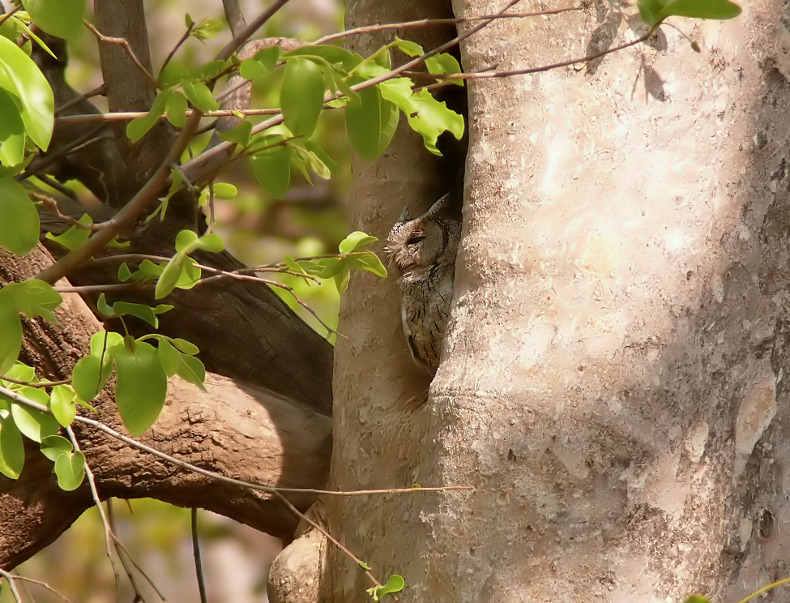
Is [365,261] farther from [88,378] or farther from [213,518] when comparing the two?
[213,518]

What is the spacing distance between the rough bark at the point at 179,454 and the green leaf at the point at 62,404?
1.47 feet

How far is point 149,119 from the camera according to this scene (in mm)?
1103

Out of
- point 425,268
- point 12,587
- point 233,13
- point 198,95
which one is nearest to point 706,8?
point 198,95

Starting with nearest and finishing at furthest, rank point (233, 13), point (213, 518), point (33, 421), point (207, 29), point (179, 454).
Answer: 1. point (33, 421)
2. point (179, 454)
3. point (207, 29)
4. point (233, 13)
5. point (213, 518)

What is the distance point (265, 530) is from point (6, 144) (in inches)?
57.6

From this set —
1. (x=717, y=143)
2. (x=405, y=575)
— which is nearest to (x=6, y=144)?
(x=405, y=575)

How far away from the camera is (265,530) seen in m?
2.18

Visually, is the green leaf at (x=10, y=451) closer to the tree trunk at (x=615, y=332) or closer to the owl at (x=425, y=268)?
the tree trunk at (x=615, y=332)

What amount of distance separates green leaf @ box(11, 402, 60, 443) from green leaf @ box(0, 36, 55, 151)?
22.9 inches

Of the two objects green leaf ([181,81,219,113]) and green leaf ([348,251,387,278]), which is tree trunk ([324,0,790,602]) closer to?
green leaf ([348,251,387,278])

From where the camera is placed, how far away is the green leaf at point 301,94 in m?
0.97

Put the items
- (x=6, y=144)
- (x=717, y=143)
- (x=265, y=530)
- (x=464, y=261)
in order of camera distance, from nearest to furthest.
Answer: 1. (x=6, y=144)
2. (x=717, y=143)
3. (x=464, y=261)
4. (x=265, y=530)

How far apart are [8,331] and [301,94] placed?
18.8 inches

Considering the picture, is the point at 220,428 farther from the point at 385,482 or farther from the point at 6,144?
the point at 6,144
